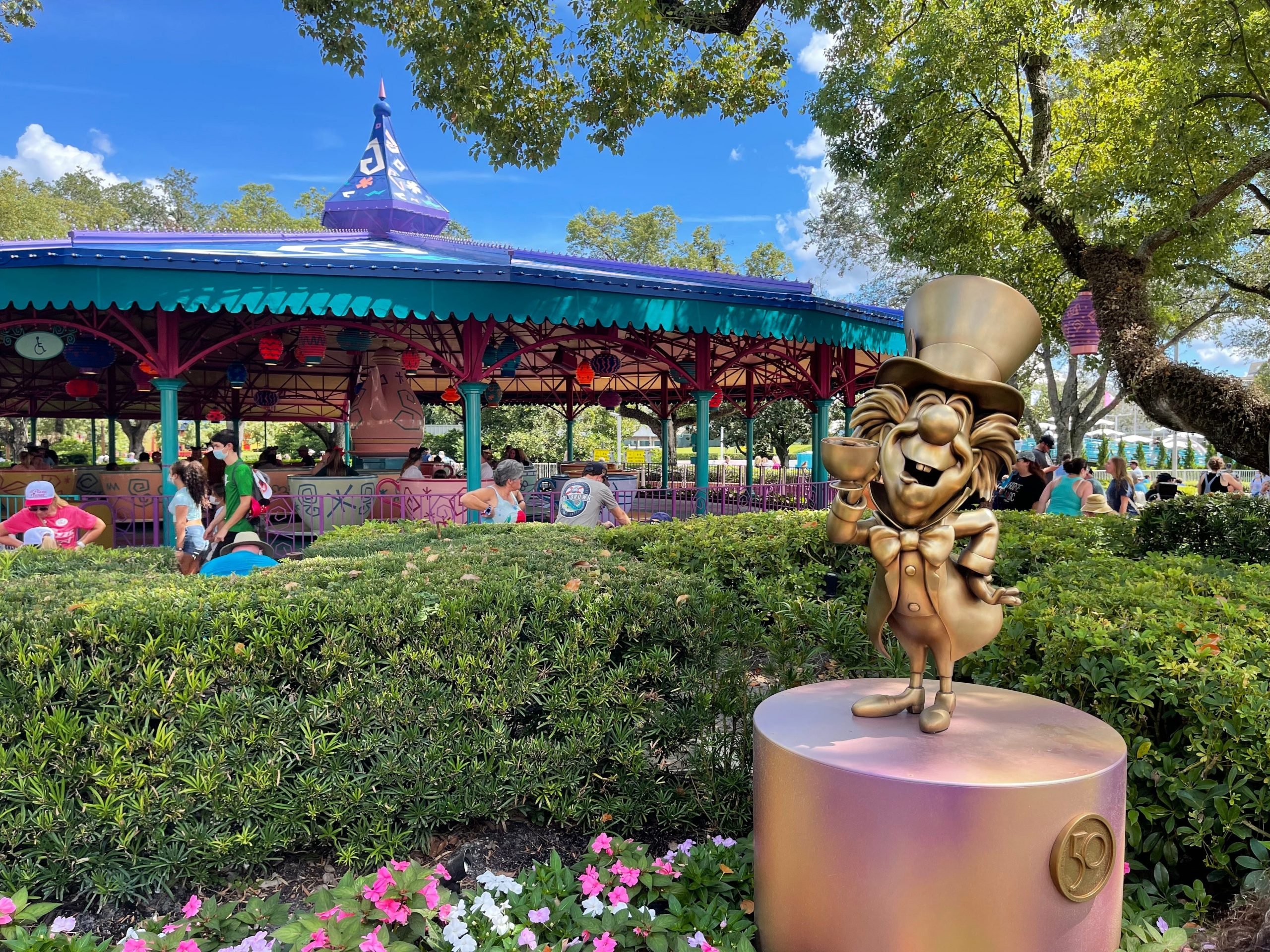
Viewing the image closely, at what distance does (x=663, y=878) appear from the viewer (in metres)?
2.86

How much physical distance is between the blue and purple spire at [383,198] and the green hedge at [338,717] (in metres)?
12.1

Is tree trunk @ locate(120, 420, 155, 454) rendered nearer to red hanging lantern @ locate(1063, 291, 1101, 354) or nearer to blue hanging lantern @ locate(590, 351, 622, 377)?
blue hanging lantern @ locate(590, 351, 622, 377)

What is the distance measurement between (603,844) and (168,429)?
8.09 metres

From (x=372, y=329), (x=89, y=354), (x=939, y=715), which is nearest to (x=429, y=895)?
(x=939, y=715)

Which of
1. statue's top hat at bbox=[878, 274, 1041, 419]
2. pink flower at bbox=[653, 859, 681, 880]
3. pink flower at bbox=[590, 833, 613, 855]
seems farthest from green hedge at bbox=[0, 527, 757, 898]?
statue's top hat at bbox=[878, 274, 1041, 419]

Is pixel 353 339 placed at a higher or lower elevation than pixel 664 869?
higher

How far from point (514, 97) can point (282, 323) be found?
397cm

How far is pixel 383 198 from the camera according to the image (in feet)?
48.1

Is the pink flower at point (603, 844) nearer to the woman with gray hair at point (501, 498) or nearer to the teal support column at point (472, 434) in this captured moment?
the woman with gray hair at point (501, 498)

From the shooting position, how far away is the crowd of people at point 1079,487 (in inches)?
365

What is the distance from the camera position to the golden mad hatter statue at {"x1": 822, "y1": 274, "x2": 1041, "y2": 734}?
2479 millimetres

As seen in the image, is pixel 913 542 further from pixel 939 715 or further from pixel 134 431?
pixel 134 431

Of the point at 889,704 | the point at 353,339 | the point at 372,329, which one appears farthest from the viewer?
the point at 353,339

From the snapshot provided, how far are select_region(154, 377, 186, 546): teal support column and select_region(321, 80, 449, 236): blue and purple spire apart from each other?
5896mm
